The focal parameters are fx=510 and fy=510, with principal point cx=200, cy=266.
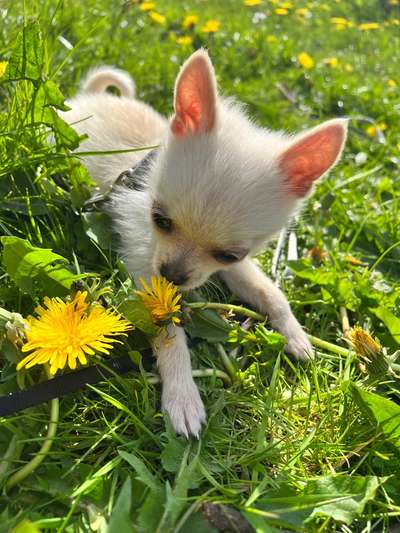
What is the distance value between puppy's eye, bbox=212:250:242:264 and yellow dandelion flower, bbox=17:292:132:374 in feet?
2.11

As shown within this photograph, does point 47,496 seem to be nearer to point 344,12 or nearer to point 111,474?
point 111,474

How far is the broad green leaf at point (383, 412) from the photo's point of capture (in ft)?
5.85

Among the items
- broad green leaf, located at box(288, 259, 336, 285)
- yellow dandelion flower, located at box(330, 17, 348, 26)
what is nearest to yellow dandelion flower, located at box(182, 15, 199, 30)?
yellow dandelion flower, located at box(330, 17, 348, 26)

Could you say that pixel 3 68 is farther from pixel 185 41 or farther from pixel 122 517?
pixel 185 41

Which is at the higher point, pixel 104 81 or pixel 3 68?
pixel 3 68

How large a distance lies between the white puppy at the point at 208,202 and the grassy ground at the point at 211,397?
0.38 ft

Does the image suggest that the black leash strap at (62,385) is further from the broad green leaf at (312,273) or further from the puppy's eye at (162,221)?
the broad green leaf at (312,273)

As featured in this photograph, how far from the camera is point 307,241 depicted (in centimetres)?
307

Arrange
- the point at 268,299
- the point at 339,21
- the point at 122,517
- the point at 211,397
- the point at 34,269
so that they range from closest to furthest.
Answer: the point at 122,517 < the point at 34,269 < the point at 211,397 < the point at 268,299 < the point at 339,21

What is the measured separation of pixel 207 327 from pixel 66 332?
70cm

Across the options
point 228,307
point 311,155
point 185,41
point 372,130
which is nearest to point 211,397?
point 228,307

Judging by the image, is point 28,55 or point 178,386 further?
point 28,55

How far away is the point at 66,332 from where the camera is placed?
1.54 metres

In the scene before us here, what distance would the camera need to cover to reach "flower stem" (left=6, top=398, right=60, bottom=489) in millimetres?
1434
